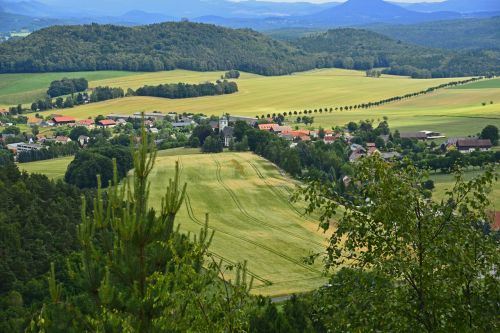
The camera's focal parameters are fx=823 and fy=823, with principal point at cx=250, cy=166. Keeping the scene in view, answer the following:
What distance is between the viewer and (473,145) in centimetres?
8719

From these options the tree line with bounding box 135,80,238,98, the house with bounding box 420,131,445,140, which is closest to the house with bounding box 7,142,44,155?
the house with bounding box 420,131,445,140

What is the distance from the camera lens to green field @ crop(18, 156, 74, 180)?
2987 inches

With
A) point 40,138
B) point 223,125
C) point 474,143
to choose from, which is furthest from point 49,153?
point 474,143

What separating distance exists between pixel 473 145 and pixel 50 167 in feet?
144

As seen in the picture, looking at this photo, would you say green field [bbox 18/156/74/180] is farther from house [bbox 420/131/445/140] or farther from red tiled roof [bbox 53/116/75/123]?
house [bbox 420/131/445/140]

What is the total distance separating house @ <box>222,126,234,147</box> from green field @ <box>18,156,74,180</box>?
58.1 ft

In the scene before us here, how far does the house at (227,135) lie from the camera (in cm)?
9454

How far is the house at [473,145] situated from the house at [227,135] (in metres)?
25.4

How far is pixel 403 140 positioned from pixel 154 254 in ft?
256

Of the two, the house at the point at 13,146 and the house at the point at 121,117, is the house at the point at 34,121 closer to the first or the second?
the house at the point at 121,117

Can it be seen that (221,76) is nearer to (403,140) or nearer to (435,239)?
(403,140)

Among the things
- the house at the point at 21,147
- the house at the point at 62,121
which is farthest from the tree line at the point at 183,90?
the house at the point at 21,147

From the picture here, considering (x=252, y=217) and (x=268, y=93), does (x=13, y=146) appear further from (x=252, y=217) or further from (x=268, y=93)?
(x=268, y=93)

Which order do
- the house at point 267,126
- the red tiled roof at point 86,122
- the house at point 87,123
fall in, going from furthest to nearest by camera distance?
the red tiled roof at point 86,122
the house at point 87,123
the house at point 267,126
